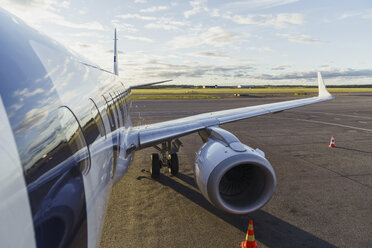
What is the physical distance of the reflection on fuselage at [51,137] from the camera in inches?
68.1

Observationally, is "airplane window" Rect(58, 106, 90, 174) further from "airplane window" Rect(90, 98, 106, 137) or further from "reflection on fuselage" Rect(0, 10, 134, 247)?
"airplane window" Rect(90, 98, 106, 137)

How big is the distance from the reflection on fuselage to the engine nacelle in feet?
7.71

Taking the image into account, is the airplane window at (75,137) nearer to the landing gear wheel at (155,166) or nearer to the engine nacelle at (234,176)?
the engine nacelle at (234,176)

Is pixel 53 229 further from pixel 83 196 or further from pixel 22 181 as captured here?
pixel 83 196

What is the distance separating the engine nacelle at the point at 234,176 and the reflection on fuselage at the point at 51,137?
7.71ft

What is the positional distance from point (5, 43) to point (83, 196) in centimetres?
136

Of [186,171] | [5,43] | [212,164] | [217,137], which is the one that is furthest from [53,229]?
[186,171]

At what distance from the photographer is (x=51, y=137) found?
2109 mm

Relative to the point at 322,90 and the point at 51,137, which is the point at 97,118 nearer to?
the point at 51,137

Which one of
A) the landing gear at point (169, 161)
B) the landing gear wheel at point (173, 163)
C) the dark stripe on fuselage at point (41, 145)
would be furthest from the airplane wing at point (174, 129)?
the dark stripe on fuselage at point (41, 145)

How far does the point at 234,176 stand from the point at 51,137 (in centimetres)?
440

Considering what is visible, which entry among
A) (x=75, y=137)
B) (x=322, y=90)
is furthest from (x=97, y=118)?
(x=322, y=90)

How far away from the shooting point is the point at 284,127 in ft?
60.2

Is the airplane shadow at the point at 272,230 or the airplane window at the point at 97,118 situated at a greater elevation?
the airplane window at the point at 97,118
